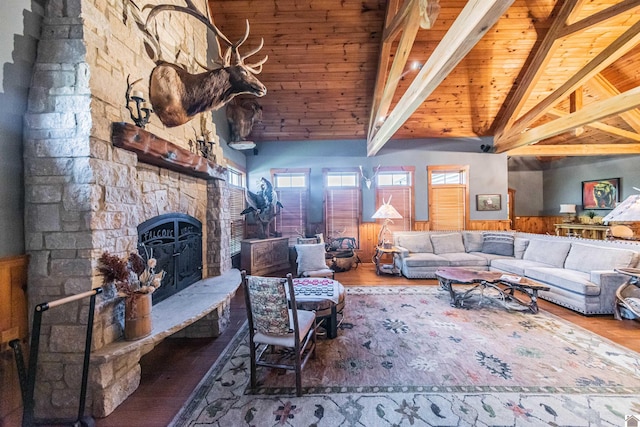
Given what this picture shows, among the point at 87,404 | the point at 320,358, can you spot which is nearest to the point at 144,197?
the point at 87,404

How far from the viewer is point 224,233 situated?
3385 millimetres

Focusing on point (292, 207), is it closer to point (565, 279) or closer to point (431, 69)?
point (431, 69)

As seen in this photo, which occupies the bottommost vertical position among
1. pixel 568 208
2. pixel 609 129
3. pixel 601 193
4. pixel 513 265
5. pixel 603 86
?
pixel 513 265

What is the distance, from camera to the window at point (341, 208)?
20.9 ft

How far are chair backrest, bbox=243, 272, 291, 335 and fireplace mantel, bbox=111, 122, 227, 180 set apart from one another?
1.32 m

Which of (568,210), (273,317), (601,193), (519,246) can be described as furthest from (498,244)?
(273,317)

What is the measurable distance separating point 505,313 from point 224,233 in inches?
159

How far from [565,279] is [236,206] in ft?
19.0

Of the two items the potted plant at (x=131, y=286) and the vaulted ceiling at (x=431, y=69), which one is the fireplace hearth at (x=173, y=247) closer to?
the potted plant at (x=131, y=286)

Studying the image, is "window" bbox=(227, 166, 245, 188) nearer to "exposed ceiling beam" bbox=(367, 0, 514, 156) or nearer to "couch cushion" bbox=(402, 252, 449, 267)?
"exposed ceiling beam" bbox=(367, 0, 514, 156)

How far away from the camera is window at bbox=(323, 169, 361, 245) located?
638 centimetres

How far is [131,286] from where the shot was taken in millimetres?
1848

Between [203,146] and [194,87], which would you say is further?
[203,146]

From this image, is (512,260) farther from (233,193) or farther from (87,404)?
(87,404)
